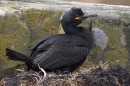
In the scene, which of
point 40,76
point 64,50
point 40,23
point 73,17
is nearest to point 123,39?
point 73,17

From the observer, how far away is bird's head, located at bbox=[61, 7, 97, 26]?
6.30 metres

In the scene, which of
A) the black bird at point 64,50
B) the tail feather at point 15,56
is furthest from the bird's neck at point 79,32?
the tail feather at point 15,56

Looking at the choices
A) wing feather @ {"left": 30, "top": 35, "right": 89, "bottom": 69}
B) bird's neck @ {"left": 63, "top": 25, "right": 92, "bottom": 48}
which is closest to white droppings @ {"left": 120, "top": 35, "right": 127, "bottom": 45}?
bird's neck @ {"left": 63, "top": 25, "right": 92, "bottom": 48}

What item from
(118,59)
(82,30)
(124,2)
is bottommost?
(124,2)

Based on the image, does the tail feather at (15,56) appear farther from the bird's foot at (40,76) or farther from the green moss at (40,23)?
the green moss at (40,23)

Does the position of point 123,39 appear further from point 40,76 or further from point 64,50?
point 40,76

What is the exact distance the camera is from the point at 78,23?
6395mm

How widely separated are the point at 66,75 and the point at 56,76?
0.41 ft

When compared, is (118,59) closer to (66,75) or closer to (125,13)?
(125,13)

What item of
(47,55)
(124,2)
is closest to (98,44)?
(47,55)

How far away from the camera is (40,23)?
6699 millimetres

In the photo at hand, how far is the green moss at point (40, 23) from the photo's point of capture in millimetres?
6672

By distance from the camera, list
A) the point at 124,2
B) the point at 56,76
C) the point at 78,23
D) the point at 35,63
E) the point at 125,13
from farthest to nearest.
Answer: the point at 124,2
the point at 125,13
the point at 78,23
the point at 35,63
the point at 56,76

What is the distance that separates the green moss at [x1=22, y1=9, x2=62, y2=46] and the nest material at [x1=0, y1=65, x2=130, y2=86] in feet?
3.09
